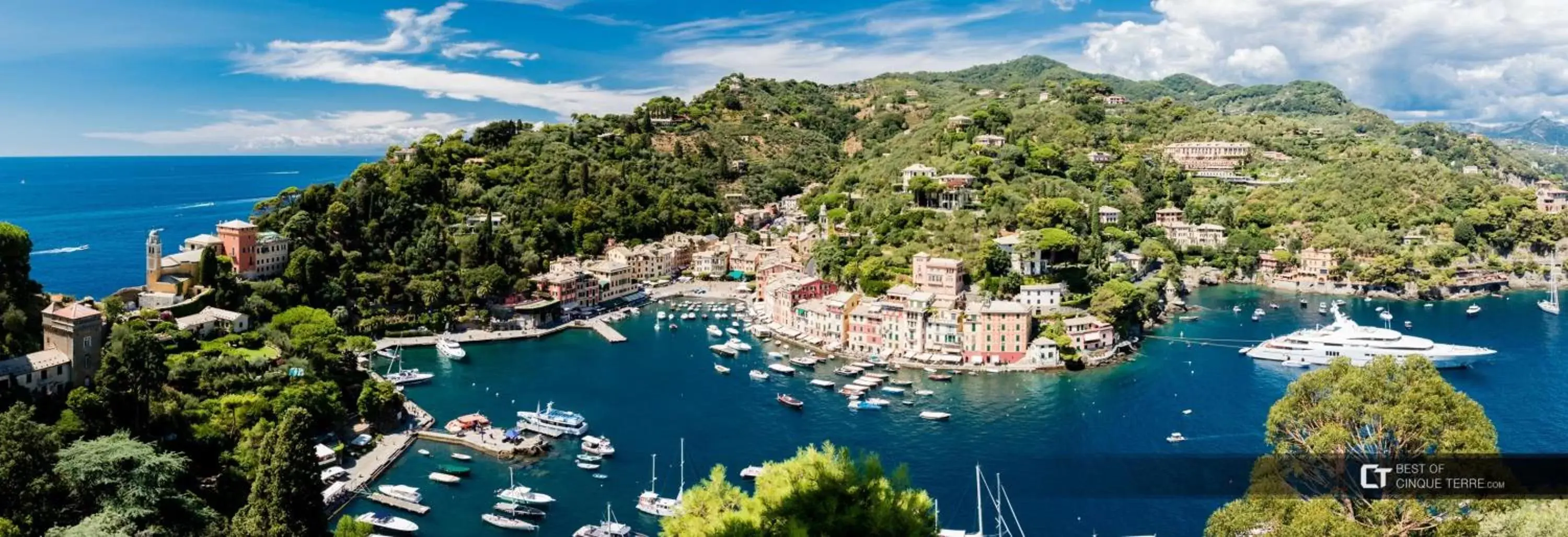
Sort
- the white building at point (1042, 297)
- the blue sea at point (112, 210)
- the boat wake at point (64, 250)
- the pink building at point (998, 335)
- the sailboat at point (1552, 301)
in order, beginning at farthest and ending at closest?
the boat wake at point (64, 250) < the blue sea at point (112, 210) < the sailboat at point (1552, 301) < the white building at point (1042, 297) < the pink building at point (998, 335)

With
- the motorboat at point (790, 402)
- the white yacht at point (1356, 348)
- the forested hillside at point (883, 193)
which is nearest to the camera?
the motorboat at point (790, 402)

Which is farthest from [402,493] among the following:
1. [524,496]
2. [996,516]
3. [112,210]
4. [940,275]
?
[112,210]

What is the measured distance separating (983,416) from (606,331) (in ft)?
60.9

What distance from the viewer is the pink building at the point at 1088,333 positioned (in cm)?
3484

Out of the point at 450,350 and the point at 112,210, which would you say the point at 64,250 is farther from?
the point at 450,350

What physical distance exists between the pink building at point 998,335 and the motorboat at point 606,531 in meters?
18.4

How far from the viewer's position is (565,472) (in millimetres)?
23000

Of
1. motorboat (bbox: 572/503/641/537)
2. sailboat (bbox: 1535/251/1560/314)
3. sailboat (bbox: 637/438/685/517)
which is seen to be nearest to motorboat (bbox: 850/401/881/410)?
sailboat (bbox: 637/438/685/517)

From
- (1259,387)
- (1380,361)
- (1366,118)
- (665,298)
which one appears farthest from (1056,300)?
(1366,118)

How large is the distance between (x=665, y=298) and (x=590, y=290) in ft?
15.1

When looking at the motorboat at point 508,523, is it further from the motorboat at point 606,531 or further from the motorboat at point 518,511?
the motorboat at point 606,531

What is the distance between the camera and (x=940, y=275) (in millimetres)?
38438

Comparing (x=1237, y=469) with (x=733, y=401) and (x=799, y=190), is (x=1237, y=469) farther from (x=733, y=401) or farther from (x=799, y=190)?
(x=799, y=190)

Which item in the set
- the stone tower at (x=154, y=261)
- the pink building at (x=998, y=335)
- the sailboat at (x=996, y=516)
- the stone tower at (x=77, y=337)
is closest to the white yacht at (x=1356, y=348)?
Answer: the pink building at (x=998, y=335)
